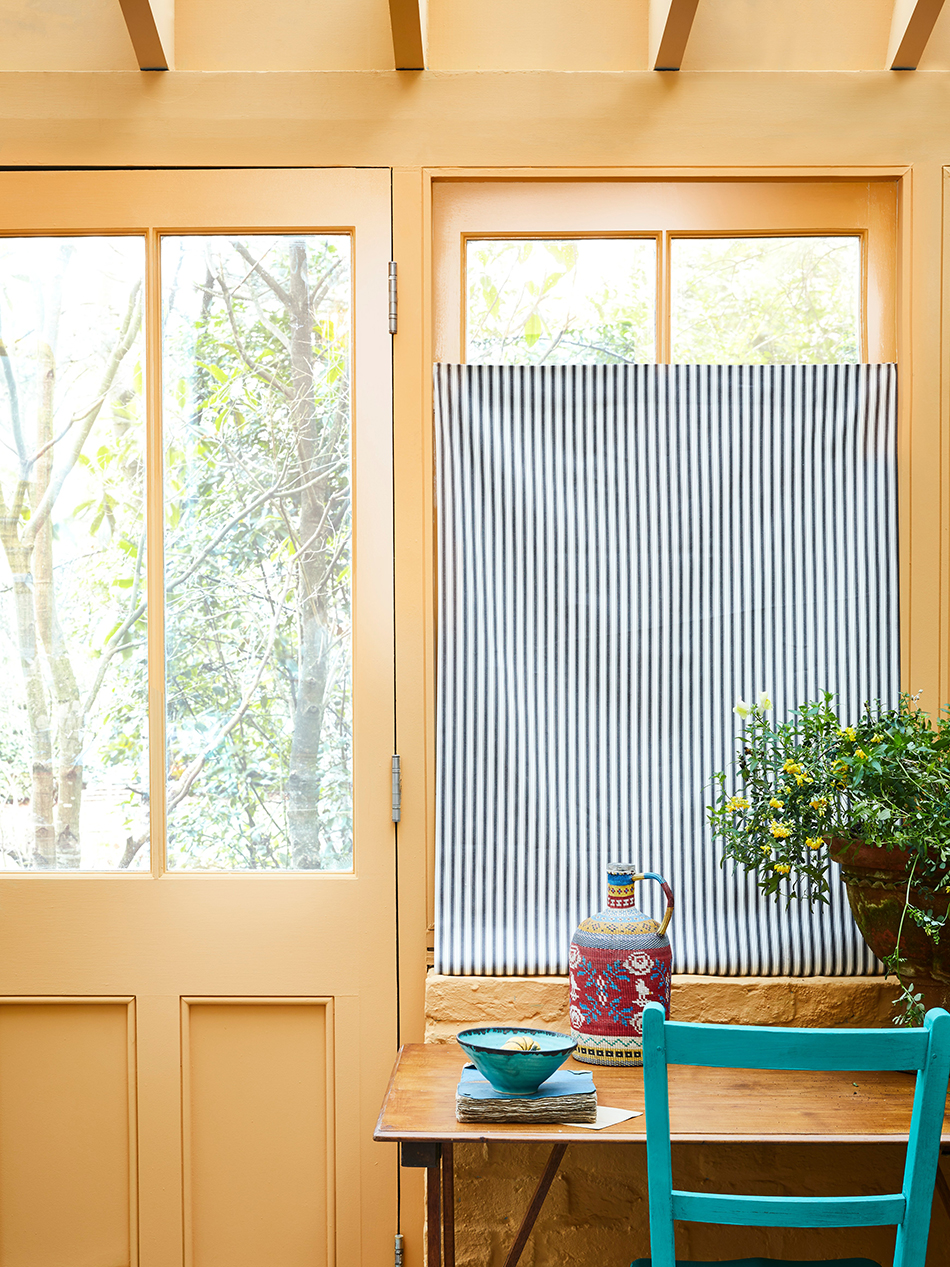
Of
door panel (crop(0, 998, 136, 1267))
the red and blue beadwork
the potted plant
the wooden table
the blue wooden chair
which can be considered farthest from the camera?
door panel (crop(0, 998, 136, 1267))

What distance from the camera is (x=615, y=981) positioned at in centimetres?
189

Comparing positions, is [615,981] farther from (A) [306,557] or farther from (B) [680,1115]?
(A) [306,557]

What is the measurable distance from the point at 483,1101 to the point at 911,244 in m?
1.91

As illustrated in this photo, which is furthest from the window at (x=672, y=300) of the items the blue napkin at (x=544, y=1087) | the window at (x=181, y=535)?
the blue napkin at (x=544, y=1087)

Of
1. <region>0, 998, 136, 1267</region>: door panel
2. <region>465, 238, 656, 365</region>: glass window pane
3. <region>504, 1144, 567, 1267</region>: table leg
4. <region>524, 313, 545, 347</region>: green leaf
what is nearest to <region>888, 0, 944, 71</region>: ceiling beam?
<region>465, 238, 656, 365</region>: glass window pane

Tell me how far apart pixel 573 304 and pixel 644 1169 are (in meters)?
1.81

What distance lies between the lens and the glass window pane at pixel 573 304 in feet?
7.42

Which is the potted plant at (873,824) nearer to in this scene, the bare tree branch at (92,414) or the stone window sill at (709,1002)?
the stone window sill at (709,1002)

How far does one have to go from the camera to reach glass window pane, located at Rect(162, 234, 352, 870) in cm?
224

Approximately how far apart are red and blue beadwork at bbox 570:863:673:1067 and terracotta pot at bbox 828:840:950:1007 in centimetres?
37

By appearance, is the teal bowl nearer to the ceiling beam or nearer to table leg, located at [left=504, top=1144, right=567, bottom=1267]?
table leg, located at [left=504, top=1144, right=567, bottom=1267]

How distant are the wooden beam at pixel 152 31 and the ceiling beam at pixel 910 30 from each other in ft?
5.07

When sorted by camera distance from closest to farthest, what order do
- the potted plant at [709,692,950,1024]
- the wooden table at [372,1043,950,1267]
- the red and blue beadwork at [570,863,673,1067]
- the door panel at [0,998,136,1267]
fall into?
the wooden table at [372,1043,950,1267]
the potted plant at [709,692,950,1024]
the red and blue beadwork at [570,863,673,1067]
the door panel at [0,998,136,1267]

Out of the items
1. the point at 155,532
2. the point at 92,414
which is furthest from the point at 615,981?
Result: the point at 92,414
